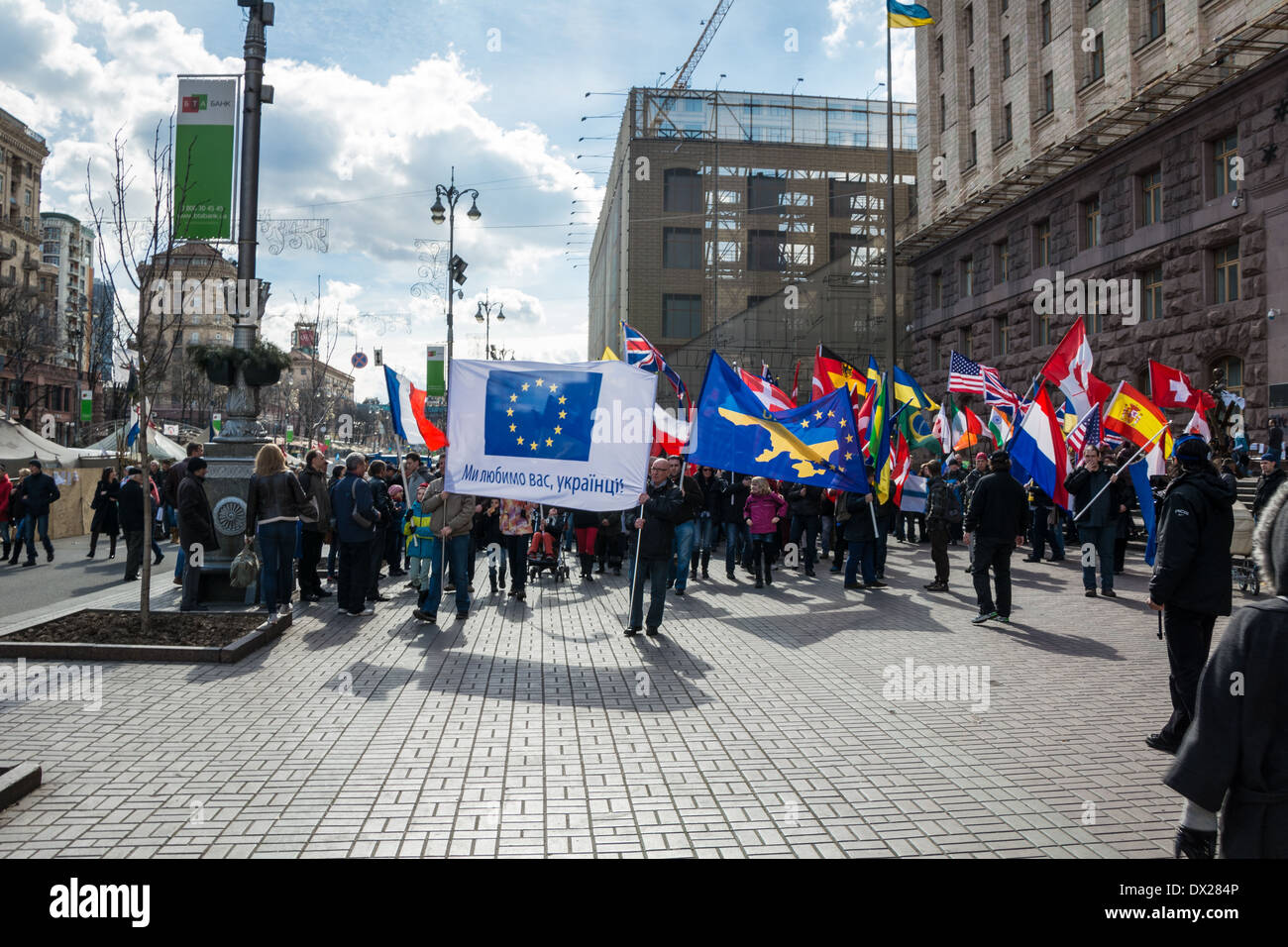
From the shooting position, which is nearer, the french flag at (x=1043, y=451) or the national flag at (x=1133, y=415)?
the french flag at (x=1043, y=451)

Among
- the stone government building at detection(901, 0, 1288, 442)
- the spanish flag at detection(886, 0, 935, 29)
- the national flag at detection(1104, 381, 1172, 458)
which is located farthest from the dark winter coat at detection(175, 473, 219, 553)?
the stone government building at detection(901, 0, 1288, 442)

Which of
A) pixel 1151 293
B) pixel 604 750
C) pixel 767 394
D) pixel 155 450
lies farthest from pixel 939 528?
pixel 155 450

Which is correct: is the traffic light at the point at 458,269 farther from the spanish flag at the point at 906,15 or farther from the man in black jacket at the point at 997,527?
the man in black jacket at the point at 997,527

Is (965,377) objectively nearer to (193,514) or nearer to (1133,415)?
(1133,415)

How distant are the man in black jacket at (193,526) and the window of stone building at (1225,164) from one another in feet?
74.3

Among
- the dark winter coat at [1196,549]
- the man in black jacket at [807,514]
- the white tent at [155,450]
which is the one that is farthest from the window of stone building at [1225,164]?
the white tent at [155,450]

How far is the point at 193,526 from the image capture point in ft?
35.4

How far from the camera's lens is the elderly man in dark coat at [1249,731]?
8.13 feet

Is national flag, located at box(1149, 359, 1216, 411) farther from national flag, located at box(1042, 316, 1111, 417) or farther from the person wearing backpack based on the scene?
the person wearing backpack

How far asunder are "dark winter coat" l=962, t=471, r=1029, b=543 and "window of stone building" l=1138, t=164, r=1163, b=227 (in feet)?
57.2

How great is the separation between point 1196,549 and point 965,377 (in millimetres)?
14554

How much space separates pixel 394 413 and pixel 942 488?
8052 millimetres

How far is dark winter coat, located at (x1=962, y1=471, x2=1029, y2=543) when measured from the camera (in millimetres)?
10500
